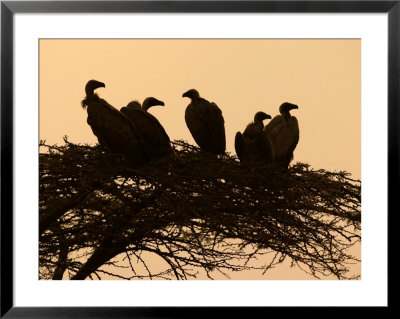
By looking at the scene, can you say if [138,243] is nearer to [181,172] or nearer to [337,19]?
[181,172]

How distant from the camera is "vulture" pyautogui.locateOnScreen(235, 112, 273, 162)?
246cm

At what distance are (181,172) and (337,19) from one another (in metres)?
0.81

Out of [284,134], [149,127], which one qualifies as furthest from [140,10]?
[284,134]

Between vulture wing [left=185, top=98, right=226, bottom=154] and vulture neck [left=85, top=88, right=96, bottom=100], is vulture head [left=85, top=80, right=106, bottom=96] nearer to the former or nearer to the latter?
vulture neck [left=85, top=88, right=96, bottom=100]

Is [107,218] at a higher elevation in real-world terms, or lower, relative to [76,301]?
higher

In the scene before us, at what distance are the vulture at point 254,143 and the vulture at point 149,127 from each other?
26 centimetres

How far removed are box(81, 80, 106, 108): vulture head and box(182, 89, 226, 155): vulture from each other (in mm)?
315

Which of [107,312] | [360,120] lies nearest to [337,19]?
[360,120]

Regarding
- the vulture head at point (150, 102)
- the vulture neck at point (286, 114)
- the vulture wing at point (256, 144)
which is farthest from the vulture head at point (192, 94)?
the vulture neck at point (286, 114)

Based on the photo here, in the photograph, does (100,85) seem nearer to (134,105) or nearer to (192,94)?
(134,105)

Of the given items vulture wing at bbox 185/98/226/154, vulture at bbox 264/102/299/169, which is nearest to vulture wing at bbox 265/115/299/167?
vulture at bbox 264/102/299/169

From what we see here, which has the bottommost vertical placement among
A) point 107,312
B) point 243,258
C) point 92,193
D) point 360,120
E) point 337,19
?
point 107,312

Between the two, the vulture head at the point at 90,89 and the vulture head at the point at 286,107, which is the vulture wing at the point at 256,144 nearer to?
the vulture head at the point at 286,107

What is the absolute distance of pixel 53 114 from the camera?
8.27ft
